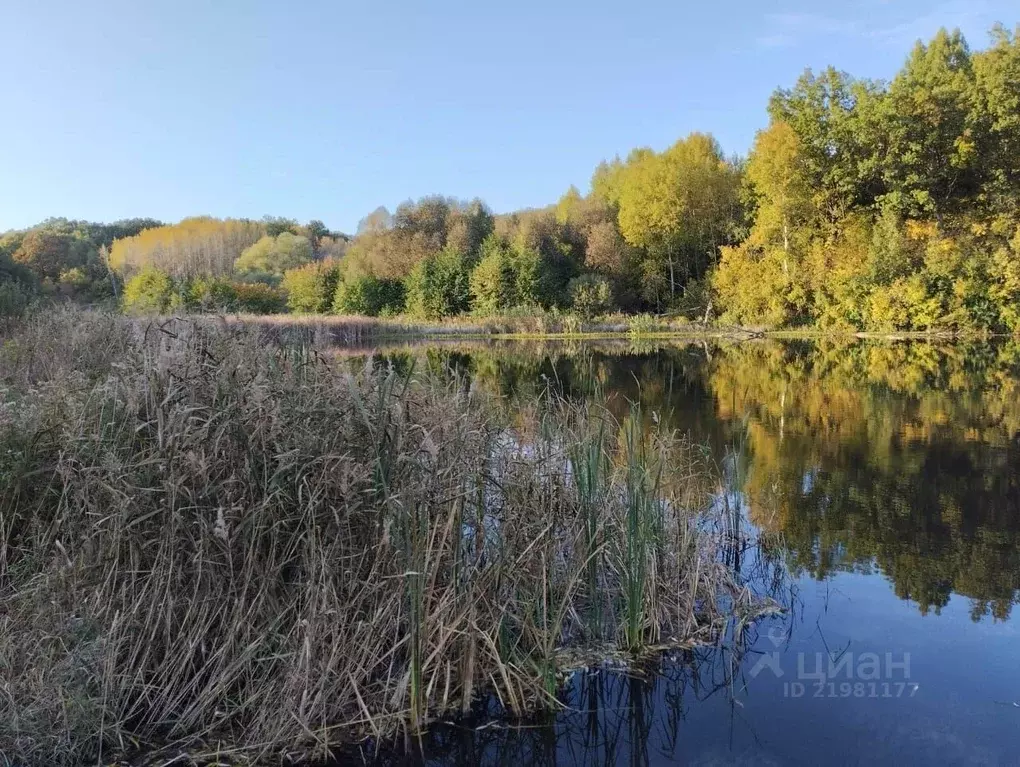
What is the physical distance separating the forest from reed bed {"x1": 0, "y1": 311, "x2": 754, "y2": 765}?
15.4 meters

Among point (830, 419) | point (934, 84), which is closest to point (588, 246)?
point (934, 84)

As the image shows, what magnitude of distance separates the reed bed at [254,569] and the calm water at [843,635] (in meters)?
0.36

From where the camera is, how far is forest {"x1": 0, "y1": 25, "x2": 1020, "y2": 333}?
29.0 meters

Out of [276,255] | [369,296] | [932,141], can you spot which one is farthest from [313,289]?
[932,141]

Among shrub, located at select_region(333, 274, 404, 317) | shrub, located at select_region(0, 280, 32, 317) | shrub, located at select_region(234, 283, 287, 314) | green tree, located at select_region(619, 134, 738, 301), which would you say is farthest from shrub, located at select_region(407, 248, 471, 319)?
shrub, located at select_region(0, 280, 32, 317)

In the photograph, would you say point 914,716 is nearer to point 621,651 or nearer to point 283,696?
point 621,651

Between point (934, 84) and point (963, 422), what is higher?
point (934, 84)

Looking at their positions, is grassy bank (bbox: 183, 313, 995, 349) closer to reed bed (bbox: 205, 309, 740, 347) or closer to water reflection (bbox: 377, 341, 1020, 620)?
reed bed (bbox: 205, 309, 740, 347)

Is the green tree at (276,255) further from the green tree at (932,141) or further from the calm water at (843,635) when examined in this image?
the calm water at (843,635)

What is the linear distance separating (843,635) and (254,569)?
11.5ft

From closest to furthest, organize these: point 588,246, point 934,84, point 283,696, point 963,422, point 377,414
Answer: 1. point 283,696
2. point 377,414
3. point 963,422
4. point 934,84
5. point 588,246

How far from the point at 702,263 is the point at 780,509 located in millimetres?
37817

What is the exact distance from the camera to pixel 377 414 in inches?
131

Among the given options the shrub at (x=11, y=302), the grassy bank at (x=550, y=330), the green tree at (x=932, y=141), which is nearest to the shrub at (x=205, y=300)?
the shrub at (x=11, y=302)
